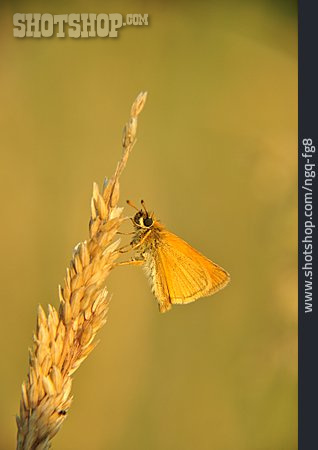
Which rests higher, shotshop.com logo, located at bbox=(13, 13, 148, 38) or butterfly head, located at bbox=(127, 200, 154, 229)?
shotshop.com logo, located at bbox=(13, 13, 148, 38)

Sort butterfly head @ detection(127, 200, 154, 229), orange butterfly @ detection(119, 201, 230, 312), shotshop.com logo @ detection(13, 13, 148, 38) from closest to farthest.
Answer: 1. butterfly head @ detection(127, 200, 154, 229)
2. orange butterfly @ detection(119, 201, 230, 312)
3. shotshop.com logo @ detection(13, 13, 148, 38)

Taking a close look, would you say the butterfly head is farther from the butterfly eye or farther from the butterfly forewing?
the butterfly forewing

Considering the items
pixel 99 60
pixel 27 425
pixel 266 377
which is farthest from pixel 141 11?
pixel 27 425

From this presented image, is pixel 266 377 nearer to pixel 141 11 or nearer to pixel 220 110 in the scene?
pixel 220 110
